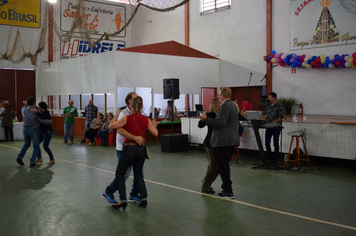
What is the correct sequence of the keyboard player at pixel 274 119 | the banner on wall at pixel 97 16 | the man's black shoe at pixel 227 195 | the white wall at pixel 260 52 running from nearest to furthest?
the man's black shoe at pixel 227 195 → the keyboard player at pixel 274 119 → the white wall at pixel 260 52 → the banner on wall at pixel 97 16

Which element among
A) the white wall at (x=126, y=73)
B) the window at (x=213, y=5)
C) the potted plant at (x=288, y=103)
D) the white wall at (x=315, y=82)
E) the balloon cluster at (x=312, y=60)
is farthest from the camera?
the window at (x=213, y=5)

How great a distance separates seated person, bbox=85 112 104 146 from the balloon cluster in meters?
6.89

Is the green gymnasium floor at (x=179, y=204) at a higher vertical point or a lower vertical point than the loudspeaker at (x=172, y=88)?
lower

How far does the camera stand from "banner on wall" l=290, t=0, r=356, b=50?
12.6 m

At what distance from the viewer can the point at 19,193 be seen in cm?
580

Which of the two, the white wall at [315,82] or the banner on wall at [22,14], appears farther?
the banner on wall at [22,14]

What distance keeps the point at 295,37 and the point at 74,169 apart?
991cm

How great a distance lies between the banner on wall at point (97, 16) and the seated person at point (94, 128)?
845cm

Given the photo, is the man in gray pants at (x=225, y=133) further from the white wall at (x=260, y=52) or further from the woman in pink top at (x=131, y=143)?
the white wall at (x=260, y=52)

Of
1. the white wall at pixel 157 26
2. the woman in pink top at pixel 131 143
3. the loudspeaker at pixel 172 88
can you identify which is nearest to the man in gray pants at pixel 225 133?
the woman in pink top at pixel 131 143

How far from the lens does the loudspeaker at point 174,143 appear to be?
10547mm

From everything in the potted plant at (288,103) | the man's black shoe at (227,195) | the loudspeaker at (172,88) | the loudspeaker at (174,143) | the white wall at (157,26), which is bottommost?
the man's black shoe at (227,195)

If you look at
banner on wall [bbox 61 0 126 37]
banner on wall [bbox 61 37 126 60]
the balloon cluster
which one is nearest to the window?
the balloon cluster

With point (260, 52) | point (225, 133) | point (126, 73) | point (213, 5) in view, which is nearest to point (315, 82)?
point (260, 52)
